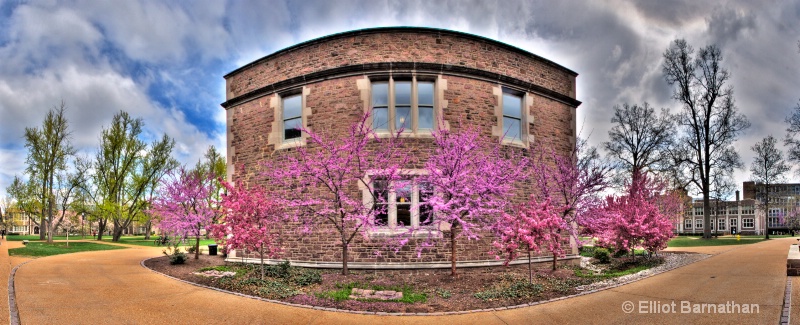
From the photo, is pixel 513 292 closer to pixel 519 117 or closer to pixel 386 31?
pixel 519 117

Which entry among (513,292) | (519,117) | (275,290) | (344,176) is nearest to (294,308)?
(275,290)

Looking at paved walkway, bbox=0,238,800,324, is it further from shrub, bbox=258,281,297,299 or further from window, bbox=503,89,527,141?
window, bbox=503,89,527,141

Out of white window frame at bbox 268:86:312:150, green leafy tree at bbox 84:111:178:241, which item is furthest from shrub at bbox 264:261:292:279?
green leafy tree at bbox 84:111:178:241

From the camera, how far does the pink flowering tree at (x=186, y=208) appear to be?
48.8ft

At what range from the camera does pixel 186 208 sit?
1581 centimetres

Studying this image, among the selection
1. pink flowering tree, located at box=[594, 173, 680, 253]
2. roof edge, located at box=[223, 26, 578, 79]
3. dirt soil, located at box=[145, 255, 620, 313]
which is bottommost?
dirt soil, located at box=[145, 255, 620, 313]

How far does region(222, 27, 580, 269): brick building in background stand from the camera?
1237 centimetres

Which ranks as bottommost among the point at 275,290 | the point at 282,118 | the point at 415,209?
the point at 275,290

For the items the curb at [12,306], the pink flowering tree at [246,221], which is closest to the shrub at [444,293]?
the pink flowering tree at [246,221]

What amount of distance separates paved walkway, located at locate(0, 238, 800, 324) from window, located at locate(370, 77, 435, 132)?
676 centimetres

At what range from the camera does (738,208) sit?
83625 millimetres

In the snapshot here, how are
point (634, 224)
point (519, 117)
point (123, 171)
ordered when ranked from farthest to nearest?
point (123, 171) < point (519, 117) < point (634, 224)

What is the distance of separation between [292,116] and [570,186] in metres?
9.95

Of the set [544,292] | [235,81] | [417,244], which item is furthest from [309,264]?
[235,81]
